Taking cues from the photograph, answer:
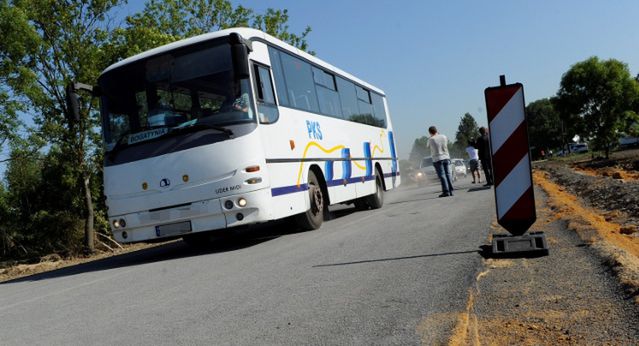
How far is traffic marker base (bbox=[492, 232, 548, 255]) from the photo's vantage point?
551 cm

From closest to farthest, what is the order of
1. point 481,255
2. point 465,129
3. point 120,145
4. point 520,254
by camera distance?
point 520,254, point 481,255, point 120,145, point 465,129

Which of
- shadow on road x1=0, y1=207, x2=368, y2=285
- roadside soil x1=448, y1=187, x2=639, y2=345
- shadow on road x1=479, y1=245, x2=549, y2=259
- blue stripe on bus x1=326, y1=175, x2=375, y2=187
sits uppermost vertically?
blue stripe on bus x1=326, y1=175, x2=375, y2=187

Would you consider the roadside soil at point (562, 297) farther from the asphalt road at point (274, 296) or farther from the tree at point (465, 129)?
the tree at point (465, 129)

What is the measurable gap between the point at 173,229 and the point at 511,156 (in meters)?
5.07

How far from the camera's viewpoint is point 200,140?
27.8 ft

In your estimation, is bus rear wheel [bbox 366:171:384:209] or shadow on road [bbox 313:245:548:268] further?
bus rear wheel [bbox 366:171:384:209]

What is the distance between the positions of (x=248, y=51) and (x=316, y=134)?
2.91 m

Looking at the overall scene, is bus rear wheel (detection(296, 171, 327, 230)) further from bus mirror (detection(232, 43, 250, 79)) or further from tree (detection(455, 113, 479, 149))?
tree (detection(455, 113, 479, 149))

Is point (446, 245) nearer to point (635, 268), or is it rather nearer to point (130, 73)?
point (635, 268)

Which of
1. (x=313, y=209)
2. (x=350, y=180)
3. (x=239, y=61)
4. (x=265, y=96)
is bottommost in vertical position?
(x=313, y=209)

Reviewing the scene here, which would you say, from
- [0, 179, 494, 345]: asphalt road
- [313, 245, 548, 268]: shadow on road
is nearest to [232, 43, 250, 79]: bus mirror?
[0, 179, 494, 345]: asphalt road

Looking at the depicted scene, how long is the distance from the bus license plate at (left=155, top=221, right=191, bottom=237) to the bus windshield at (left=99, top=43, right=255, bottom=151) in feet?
4.48

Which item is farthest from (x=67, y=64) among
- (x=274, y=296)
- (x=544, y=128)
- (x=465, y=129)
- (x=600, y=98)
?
(x=465, y=129)

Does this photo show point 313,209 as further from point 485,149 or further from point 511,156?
point 485,149
